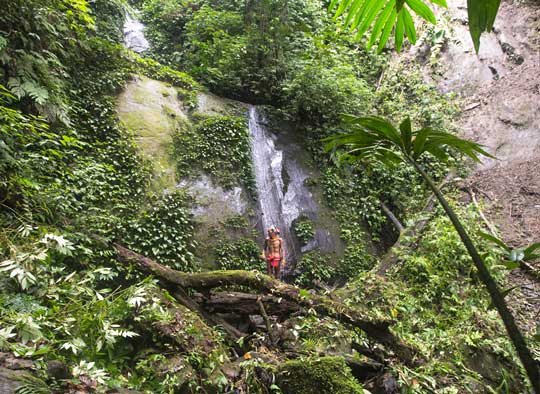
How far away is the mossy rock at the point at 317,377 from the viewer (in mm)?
2498

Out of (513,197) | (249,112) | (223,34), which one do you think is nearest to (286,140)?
(249,112)

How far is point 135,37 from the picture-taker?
12.8 metres

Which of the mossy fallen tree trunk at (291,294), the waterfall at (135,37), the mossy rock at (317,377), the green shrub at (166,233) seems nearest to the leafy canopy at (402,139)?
the mossy rock at (317,377)

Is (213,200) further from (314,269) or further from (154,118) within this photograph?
(314,269)

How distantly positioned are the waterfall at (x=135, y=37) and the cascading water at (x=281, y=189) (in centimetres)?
581

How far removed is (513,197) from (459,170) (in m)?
1.74

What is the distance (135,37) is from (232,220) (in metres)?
9.39

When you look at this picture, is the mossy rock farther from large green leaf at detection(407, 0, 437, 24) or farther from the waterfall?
the waterfall

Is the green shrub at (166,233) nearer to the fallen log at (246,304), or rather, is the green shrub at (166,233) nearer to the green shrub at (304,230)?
the fallen log at (246,304)

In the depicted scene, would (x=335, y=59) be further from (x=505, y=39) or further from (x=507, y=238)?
(x=507, y=238)

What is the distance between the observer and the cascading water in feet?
27.3

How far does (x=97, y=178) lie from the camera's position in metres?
6.10

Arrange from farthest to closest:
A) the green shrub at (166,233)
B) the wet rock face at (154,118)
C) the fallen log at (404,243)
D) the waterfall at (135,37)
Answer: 1. the waterfall at (135,37)
2. the wet rock face at (154,118)
3. the fallen log at (404,243)
4. the green shrub at (166,233)

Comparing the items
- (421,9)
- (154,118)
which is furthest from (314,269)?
(421,9)
